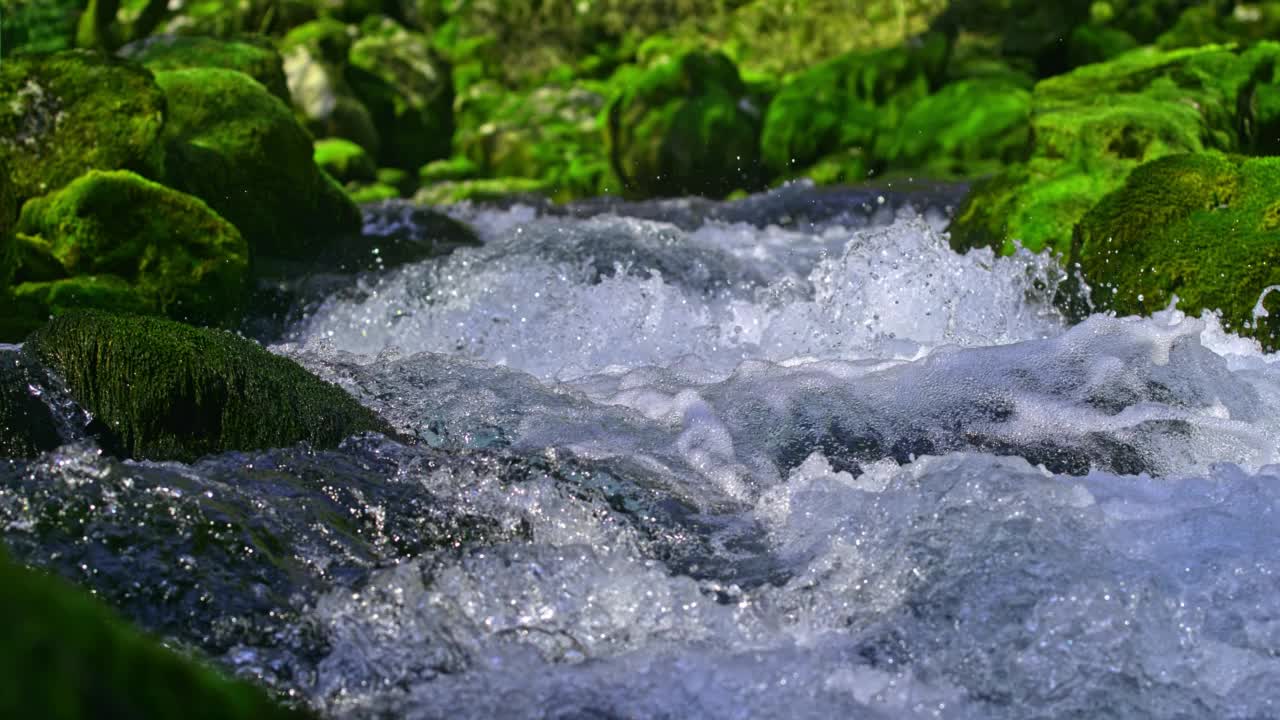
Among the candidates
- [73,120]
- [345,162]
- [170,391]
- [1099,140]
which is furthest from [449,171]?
[170,391]

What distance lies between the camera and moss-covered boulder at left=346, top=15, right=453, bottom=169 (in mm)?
19953

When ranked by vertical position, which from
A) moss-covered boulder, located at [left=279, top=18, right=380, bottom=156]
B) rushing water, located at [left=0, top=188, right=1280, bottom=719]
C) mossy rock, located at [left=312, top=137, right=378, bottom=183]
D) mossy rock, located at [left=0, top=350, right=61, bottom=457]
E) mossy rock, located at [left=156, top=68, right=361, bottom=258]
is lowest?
mossy rock, located at [left=312, top=137, right=378, bottom=183]

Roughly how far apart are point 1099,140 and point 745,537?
5.37m

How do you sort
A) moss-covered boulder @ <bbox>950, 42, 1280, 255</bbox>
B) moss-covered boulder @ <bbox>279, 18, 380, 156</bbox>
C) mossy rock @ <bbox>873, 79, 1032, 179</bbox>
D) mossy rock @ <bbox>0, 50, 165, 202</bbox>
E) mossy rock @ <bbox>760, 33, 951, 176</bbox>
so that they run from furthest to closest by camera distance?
moss-covered boulder @ <bbox>279, 18, 380, 156</bbox>
mossy rock @ <bbox>760, 33, 951, 176</bbox>
mossy rock @ <bbox>873, 79, 1032, 179</bbox>
mossy rock @ <bbox>0, 50, 165, 202</bbox>
moss-covered boulder @ <bbox>950, 42, 1280, 255</bbox>

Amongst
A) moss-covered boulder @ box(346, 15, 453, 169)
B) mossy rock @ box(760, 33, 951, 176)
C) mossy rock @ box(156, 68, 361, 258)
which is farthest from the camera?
moss-covered boulder @ box(346, 15, 453, 169)

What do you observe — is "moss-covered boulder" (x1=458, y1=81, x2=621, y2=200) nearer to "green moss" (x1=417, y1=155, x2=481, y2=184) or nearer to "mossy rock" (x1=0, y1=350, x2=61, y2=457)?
"green moss" (x1=417, y1=155, x2=481, y2=184)

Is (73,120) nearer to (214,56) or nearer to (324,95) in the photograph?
(214,56)

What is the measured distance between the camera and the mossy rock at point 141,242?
750 centimetres

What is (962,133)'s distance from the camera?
14.8 m

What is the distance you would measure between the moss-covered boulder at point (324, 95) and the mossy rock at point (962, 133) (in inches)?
294

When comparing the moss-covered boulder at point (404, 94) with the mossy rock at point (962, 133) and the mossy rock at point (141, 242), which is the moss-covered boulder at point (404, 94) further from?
the mossy rock at point (141, 242)

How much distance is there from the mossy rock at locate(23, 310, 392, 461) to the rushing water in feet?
0.51

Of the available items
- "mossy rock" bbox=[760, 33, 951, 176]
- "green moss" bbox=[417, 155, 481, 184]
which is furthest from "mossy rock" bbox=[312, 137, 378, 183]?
"mossy rock" bbox=[760, 33, 951, 176]

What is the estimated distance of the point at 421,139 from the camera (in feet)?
66.1
